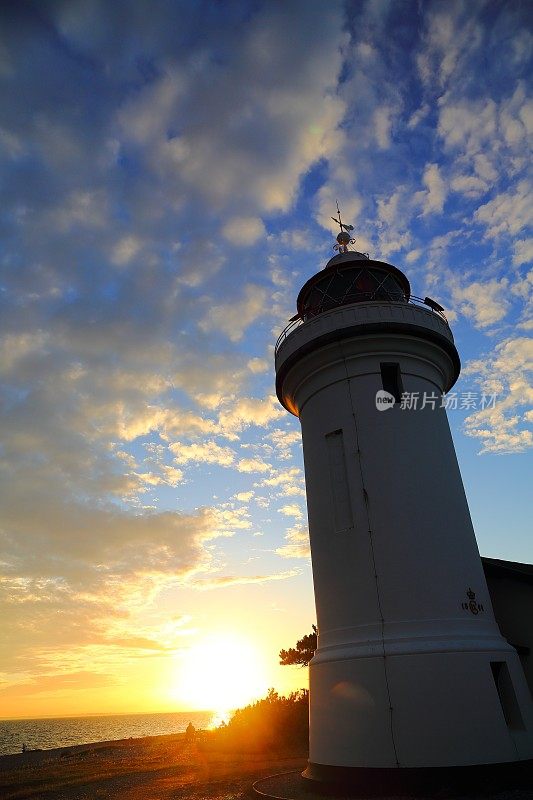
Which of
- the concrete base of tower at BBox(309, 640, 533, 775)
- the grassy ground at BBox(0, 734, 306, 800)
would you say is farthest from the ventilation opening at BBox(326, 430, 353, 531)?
the grassy ground at BBox(0, 734, 306, 800)

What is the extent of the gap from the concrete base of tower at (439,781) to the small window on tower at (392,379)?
7733mm

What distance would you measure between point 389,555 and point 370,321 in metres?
5.75

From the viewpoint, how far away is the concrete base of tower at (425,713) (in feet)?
31.0

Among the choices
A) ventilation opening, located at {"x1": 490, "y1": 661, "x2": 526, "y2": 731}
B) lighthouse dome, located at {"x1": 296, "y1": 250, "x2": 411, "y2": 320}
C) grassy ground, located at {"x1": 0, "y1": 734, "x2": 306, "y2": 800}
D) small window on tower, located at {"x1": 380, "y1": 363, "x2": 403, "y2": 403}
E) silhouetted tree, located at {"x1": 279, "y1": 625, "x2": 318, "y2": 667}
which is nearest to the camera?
ventilation opening, located at {"x1": 490, "y1": 661, "x2": 526, "y2": 731}

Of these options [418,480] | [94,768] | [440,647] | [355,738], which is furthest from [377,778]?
[94,768]

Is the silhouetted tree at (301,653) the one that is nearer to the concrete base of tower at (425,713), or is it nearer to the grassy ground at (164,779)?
the grassy ground at (164,779)

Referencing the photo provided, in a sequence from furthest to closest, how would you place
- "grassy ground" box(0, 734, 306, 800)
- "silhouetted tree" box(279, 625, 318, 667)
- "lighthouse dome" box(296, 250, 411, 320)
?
"silhouetted tree" box(279, 625, 318, 667) < "lighthouse dome" box(296, 250, 411, 320) < "grassy ground" box(0, 734, 306, 800)

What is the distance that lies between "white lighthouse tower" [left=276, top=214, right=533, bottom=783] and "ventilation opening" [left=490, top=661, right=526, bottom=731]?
0.08 feet

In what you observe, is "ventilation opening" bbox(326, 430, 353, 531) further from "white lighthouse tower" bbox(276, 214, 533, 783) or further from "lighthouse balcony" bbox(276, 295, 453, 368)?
"lighthouse balcony" bbox(276, 295, 453, 368)

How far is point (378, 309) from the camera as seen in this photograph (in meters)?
13.3

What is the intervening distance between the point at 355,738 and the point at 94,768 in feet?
62.2

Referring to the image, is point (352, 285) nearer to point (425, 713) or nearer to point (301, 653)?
point (425, 713)

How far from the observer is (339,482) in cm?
1273

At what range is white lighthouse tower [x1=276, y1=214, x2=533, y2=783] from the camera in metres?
9.80
